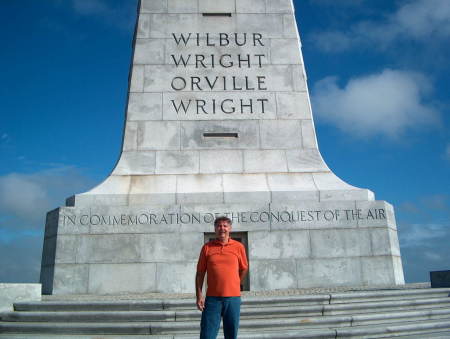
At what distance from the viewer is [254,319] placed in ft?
23.7

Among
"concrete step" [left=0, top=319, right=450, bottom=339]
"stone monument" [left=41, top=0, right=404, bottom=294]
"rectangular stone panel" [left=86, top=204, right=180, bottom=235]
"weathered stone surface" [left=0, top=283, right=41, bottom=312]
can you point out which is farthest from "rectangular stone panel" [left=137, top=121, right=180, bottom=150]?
"concrete step" [left=0, top=319, right=450, bottom=339]

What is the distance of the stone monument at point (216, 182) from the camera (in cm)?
1088

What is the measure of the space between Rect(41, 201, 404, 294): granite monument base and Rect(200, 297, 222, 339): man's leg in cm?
595

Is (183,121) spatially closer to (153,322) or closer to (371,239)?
(371,239)

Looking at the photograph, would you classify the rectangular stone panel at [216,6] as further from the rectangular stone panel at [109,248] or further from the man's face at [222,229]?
the man's face at [222,229]

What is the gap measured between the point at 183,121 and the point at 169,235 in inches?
139

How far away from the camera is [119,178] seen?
39.7 ft

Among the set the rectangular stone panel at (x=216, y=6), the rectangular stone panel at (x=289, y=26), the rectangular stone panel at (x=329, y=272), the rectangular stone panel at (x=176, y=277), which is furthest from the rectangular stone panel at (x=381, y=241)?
the rectangular stone panel at (x=216, y=6)

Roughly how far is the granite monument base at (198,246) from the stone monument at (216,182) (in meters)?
0.02

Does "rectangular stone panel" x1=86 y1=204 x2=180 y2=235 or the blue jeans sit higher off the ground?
"rectangular stone panel" x1=86 y1=204 x2=180 y2=235

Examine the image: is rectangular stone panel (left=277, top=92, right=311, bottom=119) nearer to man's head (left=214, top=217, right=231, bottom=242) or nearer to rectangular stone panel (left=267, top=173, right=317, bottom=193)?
rectangular stone panel (left=267, top=173, right=317, bottom=193)

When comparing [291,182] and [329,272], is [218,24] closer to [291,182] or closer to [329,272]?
[291,182]

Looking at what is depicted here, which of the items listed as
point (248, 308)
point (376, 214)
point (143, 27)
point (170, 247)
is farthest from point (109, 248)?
point (143, 27)

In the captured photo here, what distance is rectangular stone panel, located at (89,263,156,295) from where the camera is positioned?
1061 cm
